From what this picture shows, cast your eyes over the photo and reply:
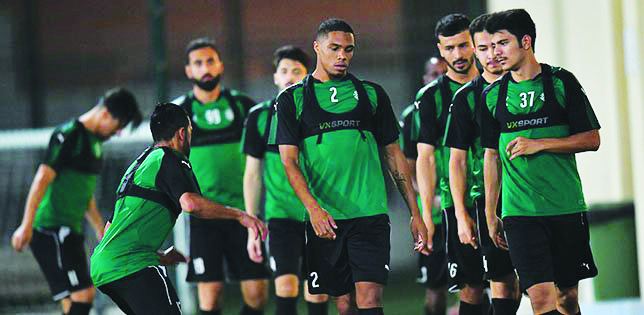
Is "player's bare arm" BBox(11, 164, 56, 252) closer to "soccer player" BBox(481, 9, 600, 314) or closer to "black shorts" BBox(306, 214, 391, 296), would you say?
"black shorts" BBox(306, 214, 391, 296)

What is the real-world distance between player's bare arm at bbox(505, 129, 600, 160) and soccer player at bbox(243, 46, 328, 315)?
2292 mm

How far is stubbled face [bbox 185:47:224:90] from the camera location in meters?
8.84

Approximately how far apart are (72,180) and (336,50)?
301 cm

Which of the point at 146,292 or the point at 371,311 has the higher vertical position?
the point at 146,292

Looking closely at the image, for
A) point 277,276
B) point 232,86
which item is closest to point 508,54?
point 277,276

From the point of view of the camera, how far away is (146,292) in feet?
21.3

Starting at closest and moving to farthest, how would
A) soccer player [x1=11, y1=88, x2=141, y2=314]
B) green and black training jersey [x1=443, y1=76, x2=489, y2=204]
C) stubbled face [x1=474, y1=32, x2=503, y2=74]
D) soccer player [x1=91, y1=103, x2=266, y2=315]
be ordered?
soccer player [x1=91, y1=103, x2=266, y2=315]
stubbled face [x1=474, y1=32, x2=503, y2=74]
green and black training jersey [x1=443, y1=76, x2=489, y2=204]
soccer player [x1=11, y1=88, x2=141, y2=314]

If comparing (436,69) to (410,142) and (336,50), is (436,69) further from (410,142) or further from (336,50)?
(336,50)

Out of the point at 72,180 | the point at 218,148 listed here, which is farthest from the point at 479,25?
the point at 72,180

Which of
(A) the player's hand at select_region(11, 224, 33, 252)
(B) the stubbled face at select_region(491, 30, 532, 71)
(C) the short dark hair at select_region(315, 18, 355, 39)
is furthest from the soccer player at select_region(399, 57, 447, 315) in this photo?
(A) the player's hand at select_region(11, 224, 33, 252)

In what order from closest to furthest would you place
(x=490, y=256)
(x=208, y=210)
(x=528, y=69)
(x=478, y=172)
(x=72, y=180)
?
(x=208, y=210)
(x=528, y=69)
(x=490, y=256)
(x=478, y=172)
(x=72, y=180)

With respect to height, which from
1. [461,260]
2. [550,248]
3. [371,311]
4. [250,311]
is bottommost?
[250,311]

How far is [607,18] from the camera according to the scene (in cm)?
1055

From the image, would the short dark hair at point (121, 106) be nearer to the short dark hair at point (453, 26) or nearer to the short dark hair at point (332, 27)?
the short dark hair at point (453, 26)
